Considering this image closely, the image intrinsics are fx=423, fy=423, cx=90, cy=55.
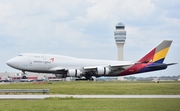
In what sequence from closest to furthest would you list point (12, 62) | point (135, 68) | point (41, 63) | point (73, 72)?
point (41, 63)
point (12, 62)
point (73, 72)
point (135, 68)

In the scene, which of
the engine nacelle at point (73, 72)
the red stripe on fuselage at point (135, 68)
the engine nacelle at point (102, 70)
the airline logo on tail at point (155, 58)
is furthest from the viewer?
the red stripe on fuselage at point (135, 68)

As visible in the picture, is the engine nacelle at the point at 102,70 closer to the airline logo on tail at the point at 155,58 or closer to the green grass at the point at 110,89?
the airline logo on tail at the point at 155,58

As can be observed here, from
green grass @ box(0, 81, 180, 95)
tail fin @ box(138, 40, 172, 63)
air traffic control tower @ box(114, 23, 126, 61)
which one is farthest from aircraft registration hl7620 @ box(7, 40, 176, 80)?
air traffic control tower @ box(114, 23, 126, 61)

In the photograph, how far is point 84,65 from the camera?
→ 76.5 metres

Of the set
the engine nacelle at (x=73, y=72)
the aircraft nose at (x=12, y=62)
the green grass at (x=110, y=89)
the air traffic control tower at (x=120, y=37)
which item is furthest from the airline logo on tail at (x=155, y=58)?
the air traffic control tower at (x=120, y=37)

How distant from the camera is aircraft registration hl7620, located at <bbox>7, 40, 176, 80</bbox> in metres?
72.1

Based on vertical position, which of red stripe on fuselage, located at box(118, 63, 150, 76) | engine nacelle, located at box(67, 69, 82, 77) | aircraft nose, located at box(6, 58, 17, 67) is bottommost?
engine nacelle, located at box(67, 69, 82, 77)

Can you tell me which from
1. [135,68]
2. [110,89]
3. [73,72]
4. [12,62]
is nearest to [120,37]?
[135,68]

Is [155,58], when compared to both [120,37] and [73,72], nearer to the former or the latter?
[73,72]

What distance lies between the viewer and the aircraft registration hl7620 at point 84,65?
236ft

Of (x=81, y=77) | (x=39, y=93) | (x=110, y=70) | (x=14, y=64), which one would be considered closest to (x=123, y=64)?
(x=110, y=70)

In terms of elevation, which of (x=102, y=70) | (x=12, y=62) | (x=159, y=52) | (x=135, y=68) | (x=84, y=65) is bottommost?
(x=102, y=70)

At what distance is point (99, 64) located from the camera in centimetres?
7812

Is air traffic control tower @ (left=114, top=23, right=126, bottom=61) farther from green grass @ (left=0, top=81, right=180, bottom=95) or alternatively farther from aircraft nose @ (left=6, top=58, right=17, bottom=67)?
green grass @ (left=0, top=81, right=180, bottom=95)
